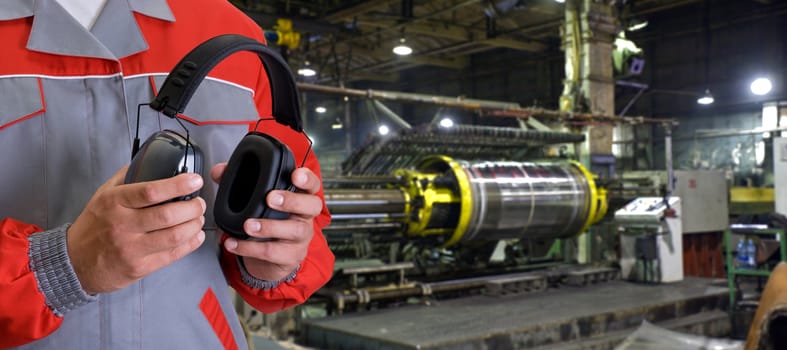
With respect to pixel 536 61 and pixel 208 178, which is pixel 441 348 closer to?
pixel 208 178

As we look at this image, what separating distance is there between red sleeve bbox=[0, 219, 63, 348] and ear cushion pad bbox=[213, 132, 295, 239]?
225 mm

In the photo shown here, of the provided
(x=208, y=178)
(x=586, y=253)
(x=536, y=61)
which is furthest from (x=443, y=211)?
(x=536, y=61)

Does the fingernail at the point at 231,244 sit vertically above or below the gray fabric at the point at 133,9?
below

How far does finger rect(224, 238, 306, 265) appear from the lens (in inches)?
33.9

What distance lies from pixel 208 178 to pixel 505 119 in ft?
43.4

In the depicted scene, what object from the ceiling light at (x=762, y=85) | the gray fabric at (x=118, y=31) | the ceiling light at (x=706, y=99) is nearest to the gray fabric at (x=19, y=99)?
the gray fabric at (x=118, y=31)

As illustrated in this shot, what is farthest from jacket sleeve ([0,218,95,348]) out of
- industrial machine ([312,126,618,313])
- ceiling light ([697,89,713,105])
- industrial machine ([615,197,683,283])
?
ceiling light ([697,89,713,105])

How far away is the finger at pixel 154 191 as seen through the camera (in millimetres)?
692

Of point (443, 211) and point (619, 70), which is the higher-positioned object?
point (619, 70)

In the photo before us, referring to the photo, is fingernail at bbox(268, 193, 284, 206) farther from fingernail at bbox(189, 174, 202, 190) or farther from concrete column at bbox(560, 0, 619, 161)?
concrete column at bbox(560, 0, 619, 161)

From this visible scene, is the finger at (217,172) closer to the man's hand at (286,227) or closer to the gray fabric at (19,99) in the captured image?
the man's hand at (286,227)

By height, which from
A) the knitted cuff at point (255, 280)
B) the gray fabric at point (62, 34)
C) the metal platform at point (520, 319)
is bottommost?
the metal platform at point (520, 319)

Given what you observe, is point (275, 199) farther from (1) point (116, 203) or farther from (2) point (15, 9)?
(2) point (15, 9)

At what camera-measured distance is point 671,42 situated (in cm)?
1281
